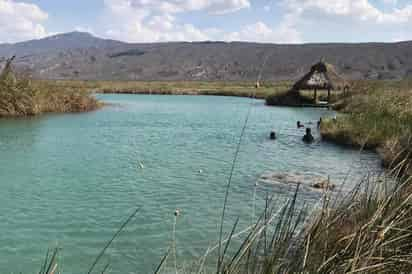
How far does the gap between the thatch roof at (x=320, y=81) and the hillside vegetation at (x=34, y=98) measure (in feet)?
46.9

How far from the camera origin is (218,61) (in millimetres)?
130250

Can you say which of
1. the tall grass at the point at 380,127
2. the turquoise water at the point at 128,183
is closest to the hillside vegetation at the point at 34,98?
the turquoise water at the point at 128,183

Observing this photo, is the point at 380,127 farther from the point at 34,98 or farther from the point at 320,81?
the point at 320,81

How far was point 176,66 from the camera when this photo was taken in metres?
130

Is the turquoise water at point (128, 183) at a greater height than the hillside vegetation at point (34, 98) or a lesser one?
lesser

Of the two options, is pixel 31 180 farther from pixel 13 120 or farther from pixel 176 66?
pixel 176 66

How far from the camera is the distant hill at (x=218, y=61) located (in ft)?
333

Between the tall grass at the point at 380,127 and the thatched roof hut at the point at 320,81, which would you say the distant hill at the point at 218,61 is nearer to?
the thatched roof hut at the point at 320,81

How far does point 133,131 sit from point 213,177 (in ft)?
28.6

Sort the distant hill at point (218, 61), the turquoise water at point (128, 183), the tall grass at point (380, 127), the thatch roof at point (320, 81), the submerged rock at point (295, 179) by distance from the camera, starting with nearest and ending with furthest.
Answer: the turquoise water at point (128, 183) → the submerged rock at point (295, 179) → the tall grass at point (380, 127) → the thatch roof at point (320, 81) → the distant hill at point (218, 61)

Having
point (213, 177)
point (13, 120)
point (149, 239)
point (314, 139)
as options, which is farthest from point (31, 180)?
point (13, 120)

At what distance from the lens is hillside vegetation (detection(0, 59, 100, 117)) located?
73.9 feet

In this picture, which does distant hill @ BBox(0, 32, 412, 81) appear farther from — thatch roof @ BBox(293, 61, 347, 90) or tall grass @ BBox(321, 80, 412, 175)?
tall grass @ BBox(321, 80, 412, 175)

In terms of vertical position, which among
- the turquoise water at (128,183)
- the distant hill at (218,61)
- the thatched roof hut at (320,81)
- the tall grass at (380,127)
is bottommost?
the turquoise water at (128,183)
